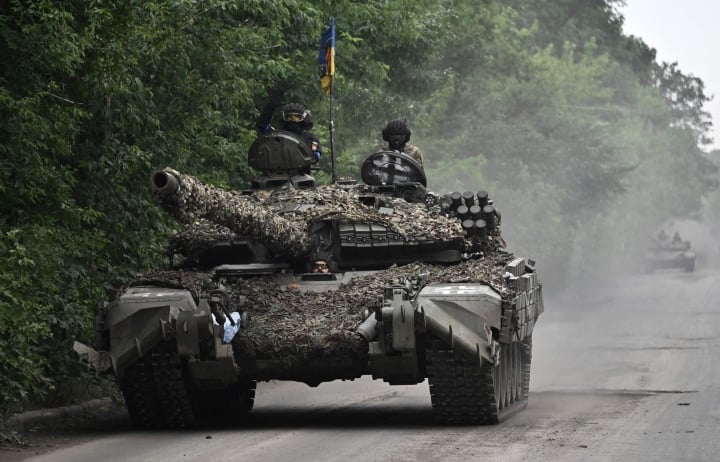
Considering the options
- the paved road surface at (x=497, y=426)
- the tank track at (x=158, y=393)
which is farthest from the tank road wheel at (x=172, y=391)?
the paved road surface at (x=497, y=426)

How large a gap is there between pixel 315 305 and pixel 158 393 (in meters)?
1.49

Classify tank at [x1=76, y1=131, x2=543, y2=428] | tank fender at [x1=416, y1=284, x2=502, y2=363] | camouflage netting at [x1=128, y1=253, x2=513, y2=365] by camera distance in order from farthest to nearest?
camouflage netting at [x1=128, y1=253, x2=513, y2=365], tank at [x1=76, y1=131, x2=543, y2=428], tank fender at [x1=416, y1=284, x2=502, y2=363]

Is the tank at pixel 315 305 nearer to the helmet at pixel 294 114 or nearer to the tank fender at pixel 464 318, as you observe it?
the tank fender at pixel 464 318

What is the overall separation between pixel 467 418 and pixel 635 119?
229ft

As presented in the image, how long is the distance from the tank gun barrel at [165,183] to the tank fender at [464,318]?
7.09 ft

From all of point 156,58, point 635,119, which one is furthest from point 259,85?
point 635,119

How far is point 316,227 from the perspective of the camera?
1348 centimetres

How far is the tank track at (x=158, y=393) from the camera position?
12359 millimetres

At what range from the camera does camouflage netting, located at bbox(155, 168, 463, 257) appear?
1179 cm

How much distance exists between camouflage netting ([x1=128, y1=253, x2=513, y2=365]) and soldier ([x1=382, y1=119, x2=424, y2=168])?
2835 mm

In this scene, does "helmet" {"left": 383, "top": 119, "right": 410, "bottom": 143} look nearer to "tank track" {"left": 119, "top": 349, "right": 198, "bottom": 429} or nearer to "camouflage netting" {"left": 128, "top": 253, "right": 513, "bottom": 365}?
"camouflage netting" {"left": 128, "top": 253, "right": 513, "bottom": 365}

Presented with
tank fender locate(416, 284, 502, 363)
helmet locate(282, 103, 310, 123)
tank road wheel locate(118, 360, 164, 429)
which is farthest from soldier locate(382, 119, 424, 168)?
tank road wheel locate(118, 360, 164, 429)

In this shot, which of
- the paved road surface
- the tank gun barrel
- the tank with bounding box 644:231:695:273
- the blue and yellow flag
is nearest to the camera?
the paved road surface

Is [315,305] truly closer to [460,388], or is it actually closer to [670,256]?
[460,388]
